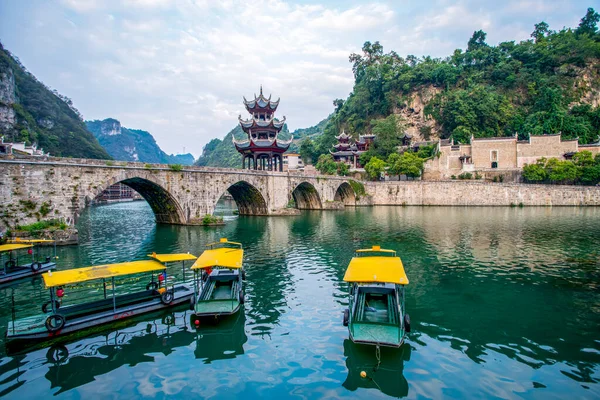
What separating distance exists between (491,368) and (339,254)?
13.7 meters

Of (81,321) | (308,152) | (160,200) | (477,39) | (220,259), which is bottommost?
(81,321)

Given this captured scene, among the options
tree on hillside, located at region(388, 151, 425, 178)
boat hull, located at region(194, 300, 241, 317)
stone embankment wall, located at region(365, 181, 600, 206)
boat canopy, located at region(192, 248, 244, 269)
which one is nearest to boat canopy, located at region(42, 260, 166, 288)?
boat canopy, located at region(192, 248, 244, 269)

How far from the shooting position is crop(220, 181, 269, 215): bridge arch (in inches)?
1745

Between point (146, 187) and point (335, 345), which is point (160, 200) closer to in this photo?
point (146, 187)

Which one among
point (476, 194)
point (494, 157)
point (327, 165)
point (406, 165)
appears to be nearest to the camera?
point (476, 194)

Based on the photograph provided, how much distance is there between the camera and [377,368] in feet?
30.2

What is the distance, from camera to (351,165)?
78312mm

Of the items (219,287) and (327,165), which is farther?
(327,165)

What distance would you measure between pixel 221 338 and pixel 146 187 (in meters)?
26.6

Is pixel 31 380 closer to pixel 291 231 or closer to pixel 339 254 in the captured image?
pixel 339 254

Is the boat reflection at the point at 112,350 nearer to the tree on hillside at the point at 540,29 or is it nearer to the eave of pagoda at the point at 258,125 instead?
the eave of pagoda at the point at 258,125

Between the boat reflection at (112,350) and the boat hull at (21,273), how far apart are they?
29.2 feet

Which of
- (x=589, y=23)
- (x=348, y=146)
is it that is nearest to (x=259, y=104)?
(x=348, y=146)

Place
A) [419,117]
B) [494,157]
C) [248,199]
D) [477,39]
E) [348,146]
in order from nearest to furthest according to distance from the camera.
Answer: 1. [248,199]
2. [494,157]
3. [348,146]
4. [419,117]
5. [477,39]
